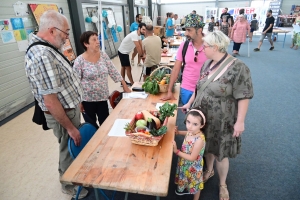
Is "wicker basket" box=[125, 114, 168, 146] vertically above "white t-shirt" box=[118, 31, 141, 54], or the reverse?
"white t-shirt" box=[118, 31, 141, 54]

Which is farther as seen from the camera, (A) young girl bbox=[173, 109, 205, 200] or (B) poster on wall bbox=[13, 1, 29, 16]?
(B) poster on wall bbox=[13, 1, 29, 16]

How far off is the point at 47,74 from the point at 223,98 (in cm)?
136

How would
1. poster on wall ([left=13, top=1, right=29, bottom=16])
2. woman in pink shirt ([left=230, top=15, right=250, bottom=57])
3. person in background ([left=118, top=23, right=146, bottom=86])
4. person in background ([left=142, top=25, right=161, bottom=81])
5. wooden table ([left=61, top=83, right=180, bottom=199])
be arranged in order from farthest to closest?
woman in pink shirt ([left=230, top=15, right=250, bottom=57]) < person in background ([left=118, top=23, right=146, bottom=86]) < person in background ([left=142, top=25, right=161, bottom=81]) < poster on wall ([left=13, top=1, right=29, bottom=16]) < wooden table ([left=61, top=83, right=180, bottom=199])

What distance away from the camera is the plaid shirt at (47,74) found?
138 centimetres

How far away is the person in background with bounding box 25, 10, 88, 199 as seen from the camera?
1388 mm

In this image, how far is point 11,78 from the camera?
3.59 m

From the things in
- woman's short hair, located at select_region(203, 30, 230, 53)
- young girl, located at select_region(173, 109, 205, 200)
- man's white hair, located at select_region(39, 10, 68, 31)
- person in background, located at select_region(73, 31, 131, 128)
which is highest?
man's white hair, located at select_region(39, 10, 68, 31)

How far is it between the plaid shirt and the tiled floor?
104 cm

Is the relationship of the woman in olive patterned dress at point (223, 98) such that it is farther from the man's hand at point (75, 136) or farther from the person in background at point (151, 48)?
the person in background at point (151, 48)

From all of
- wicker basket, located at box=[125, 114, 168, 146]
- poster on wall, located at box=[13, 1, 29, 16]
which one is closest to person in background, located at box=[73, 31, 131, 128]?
wicker basket, located at box=[125, 114, 168, 146]

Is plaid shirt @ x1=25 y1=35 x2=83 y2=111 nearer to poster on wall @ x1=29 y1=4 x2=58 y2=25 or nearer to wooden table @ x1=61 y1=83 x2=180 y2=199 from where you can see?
wooden table @ x1=61 y1=83 x2=180 y2=199

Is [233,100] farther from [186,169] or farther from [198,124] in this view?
[186,169]

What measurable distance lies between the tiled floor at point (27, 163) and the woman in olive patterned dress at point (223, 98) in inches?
62.9

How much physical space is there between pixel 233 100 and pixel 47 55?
1.47 m
